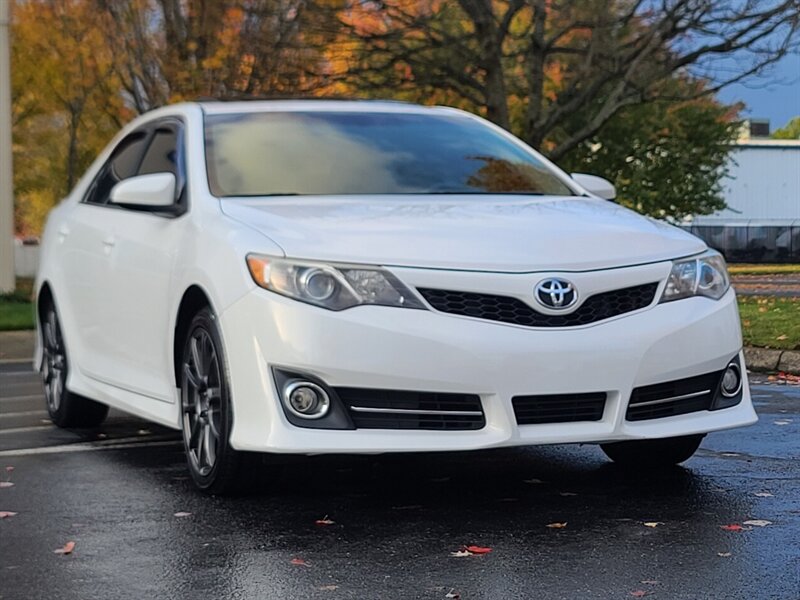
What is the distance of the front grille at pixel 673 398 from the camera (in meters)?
5.11

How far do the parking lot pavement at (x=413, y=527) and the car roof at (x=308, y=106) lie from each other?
1636 mm

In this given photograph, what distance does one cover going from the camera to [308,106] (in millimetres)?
6656

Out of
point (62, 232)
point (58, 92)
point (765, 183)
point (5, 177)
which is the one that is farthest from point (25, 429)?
point (765, 183)

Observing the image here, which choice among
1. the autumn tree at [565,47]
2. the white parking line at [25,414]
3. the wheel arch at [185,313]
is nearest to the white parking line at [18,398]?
the white parking line at [25,414]

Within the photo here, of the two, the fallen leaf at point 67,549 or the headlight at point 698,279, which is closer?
the fallen leaf at point 67,549

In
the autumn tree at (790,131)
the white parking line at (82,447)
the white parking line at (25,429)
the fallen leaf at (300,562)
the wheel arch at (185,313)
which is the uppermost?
the wheel arch at (185,313)

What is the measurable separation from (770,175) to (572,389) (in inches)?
2364

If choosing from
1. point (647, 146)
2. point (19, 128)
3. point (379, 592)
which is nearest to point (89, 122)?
point (19, 128)

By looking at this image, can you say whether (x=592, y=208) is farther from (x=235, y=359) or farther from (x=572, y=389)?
(x=235, y=359)

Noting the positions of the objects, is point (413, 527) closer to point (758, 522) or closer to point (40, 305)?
point (758, 522)

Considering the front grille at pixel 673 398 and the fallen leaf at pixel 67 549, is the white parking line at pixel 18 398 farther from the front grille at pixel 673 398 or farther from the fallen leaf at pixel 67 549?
the front grille at pixel 673 398

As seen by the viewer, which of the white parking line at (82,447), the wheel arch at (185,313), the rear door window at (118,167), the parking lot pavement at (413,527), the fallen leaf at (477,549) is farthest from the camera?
the rear door window at (118,167)

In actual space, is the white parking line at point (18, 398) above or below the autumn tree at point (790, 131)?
above

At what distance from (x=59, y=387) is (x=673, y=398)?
3727 mm
